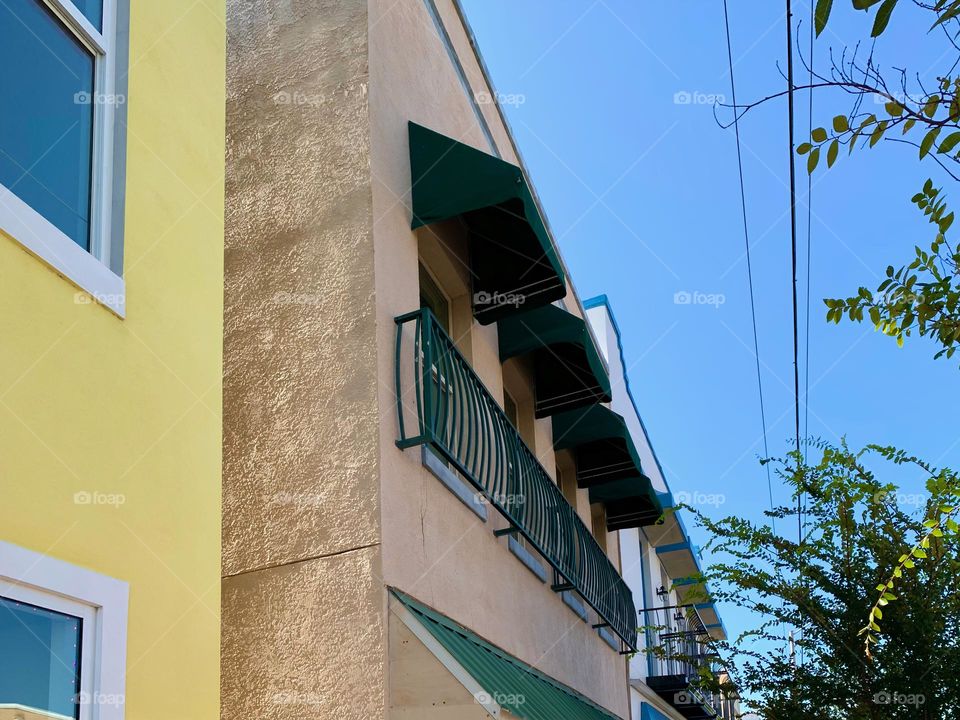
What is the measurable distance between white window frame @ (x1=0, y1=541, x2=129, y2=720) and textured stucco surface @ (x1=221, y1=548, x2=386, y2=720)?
6.95 feet

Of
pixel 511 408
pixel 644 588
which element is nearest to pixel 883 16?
pixel 511 408

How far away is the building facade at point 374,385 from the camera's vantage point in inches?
252

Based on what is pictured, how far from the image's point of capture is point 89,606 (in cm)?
410

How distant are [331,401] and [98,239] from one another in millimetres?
2430

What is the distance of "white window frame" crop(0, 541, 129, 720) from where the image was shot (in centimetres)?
377

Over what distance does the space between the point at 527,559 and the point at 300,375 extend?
356 centimetres

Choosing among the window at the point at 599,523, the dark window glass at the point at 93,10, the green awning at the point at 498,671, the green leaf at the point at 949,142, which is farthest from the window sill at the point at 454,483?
the window at the point at 599,523

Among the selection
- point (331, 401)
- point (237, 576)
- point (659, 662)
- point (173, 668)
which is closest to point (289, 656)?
point (237, 576)
